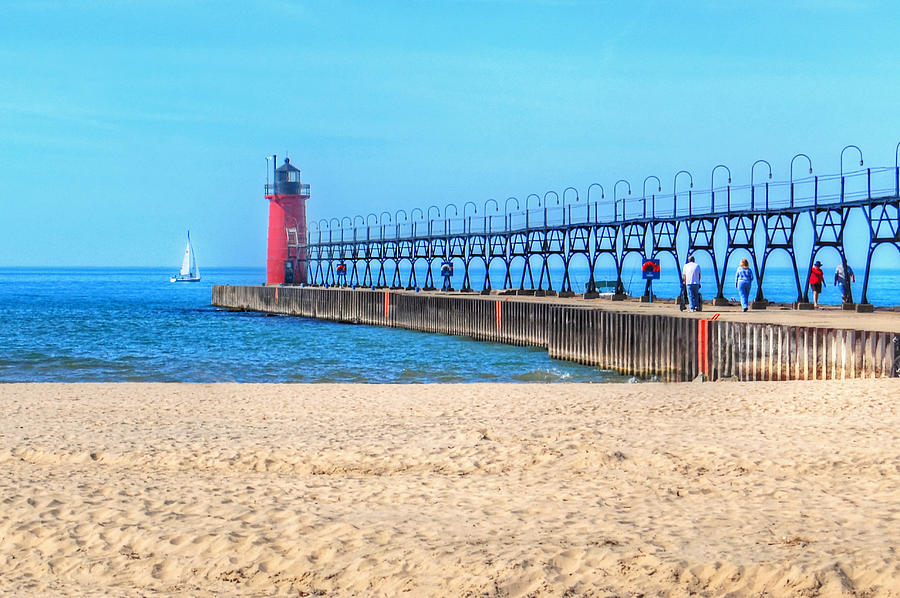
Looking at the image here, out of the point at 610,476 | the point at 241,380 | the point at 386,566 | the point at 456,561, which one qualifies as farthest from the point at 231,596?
the point at 241,380

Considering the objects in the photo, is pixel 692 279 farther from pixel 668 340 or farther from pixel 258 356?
pixel 258 356

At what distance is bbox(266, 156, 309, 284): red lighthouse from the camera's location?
76938 millimetres

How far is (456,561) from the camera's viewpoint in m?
6.56

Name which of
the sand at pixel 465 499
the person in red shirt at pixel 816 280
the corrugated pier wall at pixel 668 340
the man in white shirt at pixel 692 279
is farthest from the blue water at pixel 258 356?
the sand at pixel 465 499

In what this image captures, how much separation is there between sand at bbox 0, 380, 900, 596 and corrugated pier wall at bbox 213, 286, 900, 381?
3.11 meters

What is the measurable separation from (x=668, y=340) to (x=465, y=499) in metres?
15.9

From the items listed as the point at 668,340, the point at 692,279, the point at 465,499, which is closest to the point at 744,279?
the point at 692,279

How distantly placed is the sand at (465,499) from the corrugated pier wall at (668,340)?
10.2ft

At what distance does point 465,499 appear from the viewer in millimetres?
8469

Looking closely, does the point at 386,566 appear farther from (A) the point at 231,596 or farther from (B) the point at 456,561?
(A) the point at 231,596

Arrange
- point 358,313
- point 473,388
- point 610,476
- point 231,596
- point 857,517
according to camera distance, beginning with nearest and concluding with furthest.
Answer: point 231,596 → point 857,517 → point 610,476 → point 473,388 → point 358,313

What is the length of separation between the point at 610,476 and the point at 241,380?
1726 centimetres

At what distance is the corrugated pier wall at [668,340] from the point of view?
17438 millimetres

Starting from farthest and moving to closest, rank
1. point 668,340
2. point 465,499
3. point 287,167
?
point 287,167 < point 668,340 < point 465,499
